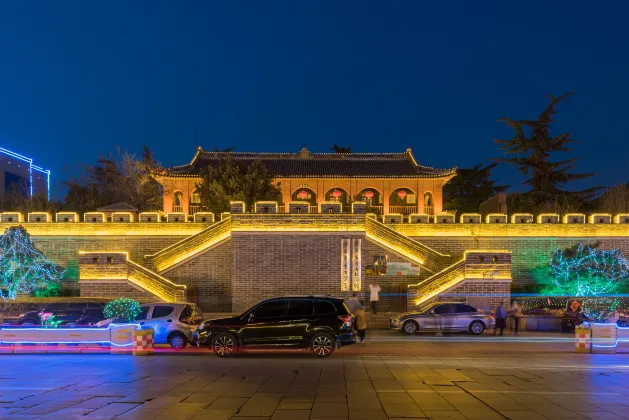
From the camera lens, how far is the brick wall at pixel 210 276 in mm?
30719

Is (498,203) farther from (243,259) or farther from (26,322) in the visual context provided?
(26,322)

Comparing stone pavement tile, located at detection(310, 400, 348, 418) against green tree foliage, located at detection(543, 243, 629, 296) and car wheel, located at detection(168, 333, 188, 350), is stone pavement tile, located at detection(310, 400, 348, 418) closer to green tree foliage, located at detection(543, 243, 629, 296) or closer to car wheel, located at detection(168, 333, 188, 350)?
car wheel, located at detection(168, 333, 188, 350)

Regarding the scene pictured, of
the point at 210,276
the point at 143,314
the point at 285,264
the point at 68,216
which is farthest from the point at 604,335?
the point at 68,216

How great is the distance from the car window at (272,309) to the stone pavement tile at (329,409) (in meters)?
7.21

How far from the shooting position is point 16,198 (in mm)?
55812

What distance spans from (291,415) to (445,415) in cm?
235

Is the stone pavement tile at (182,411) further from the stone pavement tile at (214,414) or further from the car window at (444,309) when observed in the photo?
the car window at (444,309)

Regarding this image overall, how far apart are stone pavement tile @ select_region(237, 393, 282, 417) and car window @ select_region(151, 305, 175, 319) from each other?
9.26 metres

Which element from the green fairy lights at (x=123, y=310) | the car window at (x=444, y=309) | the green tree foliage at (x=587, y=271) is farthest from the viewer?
the green tree foliage at (x=587, y=271)

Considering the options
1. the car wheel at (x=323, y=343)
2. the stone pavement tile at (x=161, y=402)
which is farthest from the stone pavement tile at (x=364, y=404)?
the car wheel at (x=323, y=343)

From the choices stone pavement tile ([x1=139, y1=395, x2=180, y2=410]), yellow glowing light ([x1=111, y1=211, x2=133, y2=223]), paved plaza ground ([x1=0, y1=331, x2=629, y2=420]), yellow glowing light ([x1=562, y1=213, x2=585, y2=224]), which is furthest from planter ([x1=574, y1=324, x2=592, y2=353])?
yellow glowing light ([x1=111, y1=211, x2=133, y2=223])

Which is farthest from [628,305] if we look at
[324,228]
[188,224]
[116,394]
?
[116,394]

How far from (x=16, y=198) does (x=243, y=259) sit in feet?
112

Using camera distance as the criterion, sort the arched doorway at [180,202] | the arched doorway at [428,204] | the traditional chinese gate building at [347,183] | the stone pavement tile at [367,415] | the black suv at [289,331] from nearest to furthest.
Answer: the stone pavement tile at [367,415] → the black suv at [289,331] → the traditional chinese gate building at [347,183] → the arched doorway at [180,202] → the arched doorway at [428,204]
